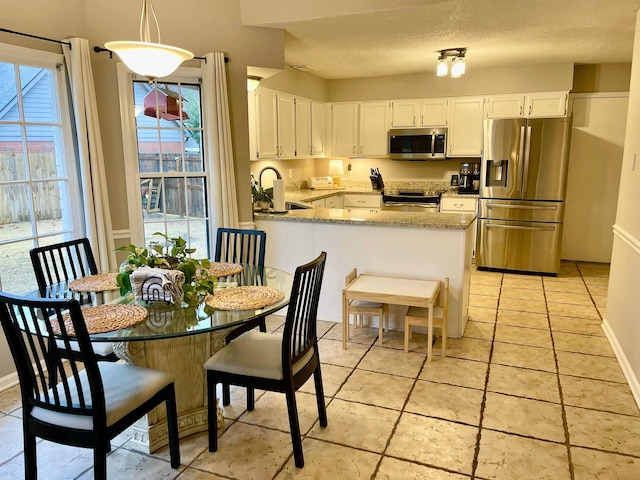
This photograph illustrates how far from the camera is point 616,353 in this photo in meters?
3.29

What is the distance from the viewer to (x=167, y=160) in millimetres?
3697

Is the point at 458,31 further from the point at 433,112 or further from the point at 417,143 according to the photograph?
the point at 417,143

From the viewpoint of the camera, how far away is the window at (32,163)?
2930mm

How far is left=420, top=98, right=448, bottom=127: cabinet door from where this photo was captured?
6109mm

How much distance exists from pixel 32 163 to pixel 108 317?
5.51 feet

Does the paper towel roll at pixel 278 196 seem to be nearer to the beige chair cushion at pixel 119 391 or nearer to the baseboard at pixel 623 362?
the beige chair cushion at pixel 119 391

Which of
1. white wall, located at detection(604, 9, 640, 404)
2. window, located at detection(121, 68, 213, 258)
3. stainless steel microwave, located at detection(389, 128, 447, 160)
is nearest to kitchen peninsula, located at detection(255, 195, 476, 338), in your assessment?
window, located at detection(121, 68, 213, 258)

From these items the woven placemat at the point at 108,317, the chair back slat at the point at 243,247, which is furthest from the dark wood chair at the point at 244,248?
the woven placemat at the point at 108,317

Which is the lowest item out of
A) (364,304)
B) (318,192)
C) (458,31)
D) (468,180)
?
(364,304)

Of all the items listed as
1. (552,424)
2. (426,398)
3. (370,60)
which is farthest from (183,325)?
(370,60)

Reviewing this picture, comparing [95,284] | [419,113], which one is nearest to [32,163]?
[95,284]

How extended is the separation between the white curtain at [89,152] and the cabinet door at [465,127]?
171 inches

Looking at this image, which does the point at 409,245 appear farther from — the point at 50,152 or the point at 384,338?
the point at 50,152

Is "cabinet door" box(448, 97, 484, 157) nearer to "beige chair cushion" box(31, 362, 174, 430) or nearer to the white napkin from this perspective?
the white napkin
